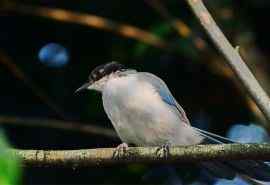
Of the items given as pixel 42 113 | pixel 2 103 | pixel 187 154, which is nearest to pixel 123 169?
pixel 42 113

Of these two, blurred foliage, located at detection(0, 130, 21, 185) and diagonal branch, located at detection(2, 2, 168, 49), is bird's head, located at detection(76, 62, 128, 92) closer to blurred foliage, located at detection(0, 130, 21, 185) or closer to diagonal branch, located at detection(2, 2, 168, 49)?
diagonal branch, located at detection(2, 2, 168, 49)

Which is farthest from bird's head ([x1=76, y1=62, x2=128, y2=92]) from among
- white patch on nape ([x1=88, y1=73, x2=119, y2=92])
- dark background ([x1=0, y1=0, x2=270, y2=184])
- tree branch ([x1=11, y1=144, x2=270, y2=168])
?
tree branch ([x1=11, y1=144, x2=270, y2=168])

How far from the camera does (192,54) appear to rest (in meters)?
5.21

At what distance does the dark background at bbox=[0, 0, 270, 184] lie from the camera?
5195 mm

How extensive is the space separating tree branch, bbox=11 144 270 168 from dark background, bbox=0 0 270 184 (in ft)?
6.65

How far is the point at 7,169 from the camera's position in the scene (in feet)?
3.48

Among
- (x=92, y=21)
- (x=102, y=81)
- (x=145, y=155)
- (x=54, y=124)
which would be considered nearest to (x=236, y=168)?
(x=145, y=155)

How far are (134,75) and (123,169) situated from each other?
112 centimetres

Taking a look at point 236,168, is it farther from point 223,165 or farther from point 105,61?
point 105,61

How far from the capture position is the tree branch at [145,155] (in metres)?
2.80

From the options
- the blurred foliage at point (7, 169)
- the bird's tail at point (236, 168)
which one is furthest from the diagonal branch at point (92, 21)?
the blurred foliage at point (7, 169)

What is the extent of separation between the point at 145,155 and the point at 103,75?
1.59 metres

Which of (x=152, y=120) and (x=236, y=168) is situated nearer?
(x=236, y=168)

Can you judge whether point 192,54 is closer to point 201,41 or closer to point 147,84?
point 201,41
